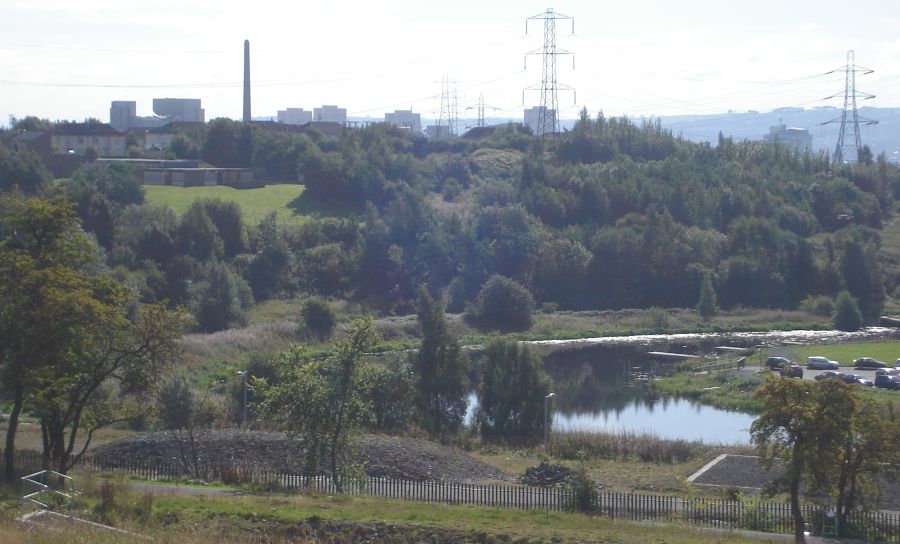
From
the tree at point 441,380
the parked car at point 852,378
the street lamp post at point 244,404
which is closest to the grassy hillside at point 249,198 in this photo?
the street lamp post at point 244,404

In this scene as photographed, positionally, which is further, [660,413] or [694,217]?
[694,217]

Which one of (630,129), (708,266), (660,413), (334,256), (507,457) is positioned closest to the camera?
(507,457)

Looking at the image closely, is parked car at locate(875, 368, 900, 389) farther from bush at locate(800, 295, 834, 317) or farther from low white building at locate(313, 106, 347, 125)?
low white building at locate(313, 106, 347, 125)

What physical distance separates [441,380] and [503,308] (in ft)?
50.1

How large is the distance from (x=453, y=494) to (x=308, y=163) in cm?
3669

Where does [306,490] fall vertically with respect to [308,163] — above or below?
below

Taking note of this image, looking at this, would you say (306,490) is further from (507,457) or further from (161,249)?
(161,249)

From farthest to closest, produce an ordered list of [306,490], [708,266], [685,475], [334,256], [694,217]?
[694,217], [708,266], [334,256], [685,475], [306,490]

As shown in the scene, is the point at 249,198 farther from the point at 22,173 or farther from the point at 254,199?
the point at 22,173

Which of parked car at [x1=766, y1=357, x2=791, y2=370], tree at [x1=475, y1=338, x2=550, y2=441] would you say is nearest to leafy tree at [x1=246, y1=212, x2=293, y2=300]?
tree at [x1=475, y1=338, x2=550, y2=441]

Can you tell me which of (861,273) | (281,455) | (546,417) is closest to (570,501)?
(281,455)

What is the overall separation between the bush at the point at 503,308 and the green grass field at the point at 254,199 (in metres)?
10.3

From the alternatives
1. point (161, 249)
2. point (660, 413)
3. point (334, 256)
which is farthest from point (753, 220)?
point (161, 249)

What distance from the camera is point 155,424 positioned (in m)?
21.5
